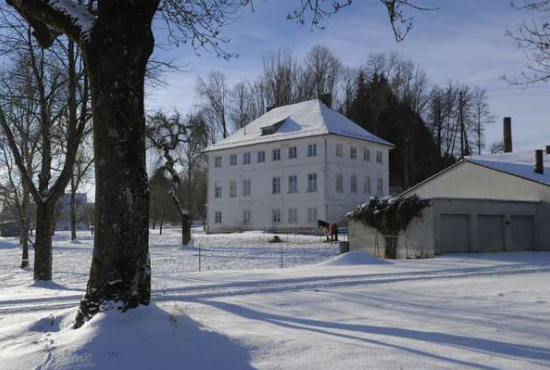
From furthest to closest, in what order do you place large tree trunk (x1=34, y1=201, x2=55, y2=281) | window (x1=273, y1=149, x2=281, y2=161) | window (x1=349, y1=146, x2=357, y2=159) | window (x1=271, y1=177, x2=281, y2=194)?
window (x1=273, y1=149, x2=281, y2=161) → window (x1=271, y1=177, x2=281, y2=194) → window (x1=349, y1=146, x2=357, y2=159) → large tree trunk (x1=34, y1=201, x2=55, y2=281)

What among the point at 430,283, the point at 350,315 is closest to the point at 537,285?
the point at 430,283

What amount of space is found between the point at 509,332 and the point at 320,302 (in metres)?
4.12

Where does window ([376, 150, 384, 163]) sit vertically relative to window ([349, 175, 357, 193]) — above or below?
above

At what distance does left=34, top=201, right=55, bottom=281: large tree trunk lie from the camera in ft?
58.5

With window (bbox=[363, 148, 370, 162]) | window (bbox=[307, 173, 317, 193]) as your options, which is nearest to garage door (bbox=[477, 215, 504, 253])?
window (bbox=[307, 173, 317, 193])

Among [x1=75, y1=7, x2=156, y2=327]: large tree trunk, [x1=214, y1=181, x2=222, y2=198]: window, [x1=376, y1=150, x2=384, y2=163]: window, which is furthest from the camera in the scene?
[x1=214, y1=181, x2=222, y2=198]: window

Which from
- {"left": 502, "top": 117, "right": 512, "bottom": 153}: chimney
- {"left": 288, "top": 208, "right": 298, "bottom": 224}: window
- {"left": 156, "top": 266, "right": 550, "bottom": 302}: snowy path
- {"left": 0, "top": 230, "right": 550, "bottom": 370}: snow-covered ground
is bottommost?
{"left": 156, "top": 266, "right": 550, "bottom": 302}: snowy path

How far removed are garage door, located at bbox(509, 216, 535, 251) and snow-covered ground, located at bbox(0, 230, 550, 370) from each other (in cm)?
1764

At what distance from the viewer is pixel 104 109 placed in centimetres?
711

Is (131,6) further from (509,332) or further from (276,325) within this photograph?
(509,332)

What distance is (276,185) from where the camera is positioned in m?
57.8

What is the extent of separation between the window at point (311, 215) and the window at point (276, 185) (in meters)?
4.15

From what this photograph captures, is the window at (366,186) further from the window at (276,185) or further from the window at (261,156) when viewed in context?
the window at (261,156)

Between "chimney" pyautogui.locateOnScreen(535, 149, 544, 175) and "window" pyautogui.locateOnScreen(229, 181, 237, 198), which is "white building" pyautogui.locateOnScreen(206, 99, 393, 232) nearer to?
"window" pyautogui.locateOnScreen(229, 181, 237, 198)
